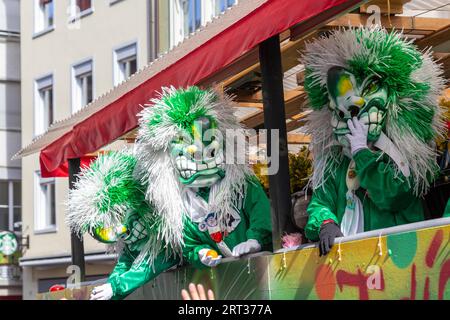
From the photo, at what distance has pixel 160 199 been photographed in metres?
5.55

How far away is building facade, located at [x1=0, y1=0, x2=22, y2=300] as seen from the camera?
26500 mm

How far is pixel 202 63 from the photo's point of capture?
566 cm

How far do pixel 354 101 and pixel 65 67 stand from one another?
20175 millimetres

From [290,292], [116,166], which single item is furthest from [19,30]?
[290,292]

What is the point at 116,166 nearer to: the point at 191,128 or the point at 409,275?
the point at 191,128

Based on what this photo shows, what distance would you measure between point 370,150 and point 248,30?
3.24 feet

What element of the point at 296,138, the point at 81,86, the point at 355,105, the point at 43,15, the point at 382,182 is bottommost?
the point at 382,182

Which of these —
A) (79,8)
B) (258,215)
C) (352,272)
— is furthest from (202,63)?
(79,8)

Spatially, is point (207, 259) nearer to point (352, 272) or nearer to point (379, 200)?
point (379, 200)

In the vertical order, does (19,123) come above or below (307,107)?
above

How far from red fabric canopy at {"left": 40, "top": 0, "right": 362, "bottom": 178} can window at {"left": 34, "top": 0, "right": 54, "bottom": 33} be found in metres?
17.3

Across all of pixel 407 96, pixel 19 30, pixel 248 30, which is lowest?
pixel 407 96

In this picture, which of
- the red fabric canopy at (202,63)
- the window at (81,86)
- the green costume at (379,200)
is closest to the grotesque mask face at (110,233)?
the red fabric canopy at (202,63)

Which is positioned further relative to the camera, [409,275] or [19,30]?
[19,30]
